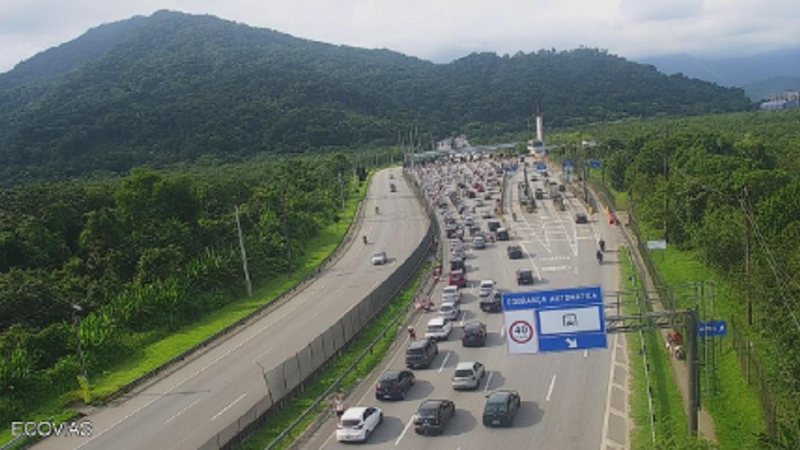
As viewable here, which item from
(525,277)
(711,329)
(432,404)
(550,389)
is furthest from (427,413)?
(525,277)

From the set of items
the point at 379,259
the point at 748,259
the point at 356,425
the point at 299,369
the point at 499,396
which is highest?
the point at 748,259

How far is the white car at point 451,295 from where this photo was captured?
193 feet

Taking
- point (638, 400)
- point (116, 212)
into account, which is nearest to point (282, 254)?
point (116, 212)

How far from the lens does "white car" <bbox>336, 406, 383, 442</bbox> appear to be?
1329 inches

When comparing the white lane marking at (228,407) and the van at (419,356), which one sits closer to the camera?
the white lane marking at (228,407)

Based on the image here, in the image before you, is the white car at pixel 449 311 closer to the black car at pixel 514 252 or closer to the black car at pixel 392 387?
the black car at pixel 392 387

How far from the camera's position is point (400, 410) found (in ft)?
124

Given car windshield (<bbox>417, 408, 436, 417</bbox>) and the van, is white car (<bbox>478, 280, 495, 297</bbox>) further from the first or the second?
car windshield (<bbox>417, 408, 436, 417</bbox>)

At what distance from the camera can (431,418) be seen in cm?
3362

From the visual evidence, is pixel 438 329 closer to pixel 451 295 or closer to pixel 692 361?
pixel 451 295

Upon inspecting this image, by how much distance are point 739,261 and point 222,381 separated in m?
31.6

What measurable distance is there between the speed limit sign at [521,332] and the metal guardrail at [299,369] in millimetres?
10586

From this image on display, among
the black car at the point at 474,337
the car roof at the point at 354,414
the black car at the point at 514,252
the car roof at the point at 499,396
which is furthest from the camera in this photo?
the black car at the point at 514,252

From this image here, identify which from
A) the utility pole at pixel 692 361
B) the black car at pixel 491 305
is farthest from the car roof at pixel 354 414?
the black car at pixel 491 305
